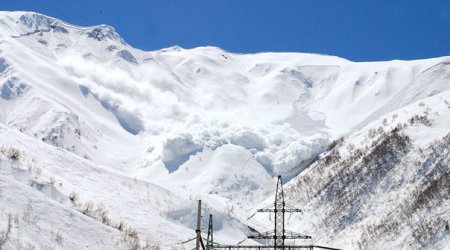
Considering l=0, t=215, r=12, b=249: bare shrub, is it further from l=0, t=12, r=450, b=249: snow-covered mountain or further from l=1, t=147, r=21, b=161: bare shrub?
→ l=1, t=147, r=21, b=161: bare shrub

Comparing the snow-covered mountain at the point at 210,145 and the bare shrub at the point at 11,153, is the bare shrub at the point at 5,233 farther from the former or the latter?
the bare shrub at the point at 11,153

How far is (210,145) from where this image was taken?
113188 mm

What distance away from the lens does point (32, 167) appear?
3086 centimetres


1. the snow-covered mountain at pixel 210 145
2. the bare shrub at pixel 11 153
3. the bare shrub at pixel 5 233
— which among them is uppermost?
the snow-covered mountain at pixel 210 145

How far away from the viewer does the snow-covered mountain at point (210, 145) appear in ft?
102

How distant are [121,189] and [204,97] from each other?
12046 cm

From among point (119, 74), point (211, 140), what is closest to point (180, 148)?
point (211, 140)

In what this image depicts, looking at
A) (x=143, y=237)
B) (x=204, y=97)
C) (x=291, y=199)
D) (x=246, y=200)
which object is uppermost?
(x=204, y=97)

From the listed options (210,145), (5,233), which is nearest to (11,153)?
(5,233)

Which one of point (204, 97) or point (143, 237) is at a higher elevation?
point (204, 97)

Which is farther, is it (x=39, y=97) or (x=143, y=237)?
(x=39, y=97)

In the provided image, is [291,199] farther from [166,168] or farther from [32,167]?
[32,167]

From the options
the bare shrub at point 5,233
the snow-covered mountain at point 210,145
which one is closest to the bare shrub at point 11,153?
the snow-covered mountain at point 210,145

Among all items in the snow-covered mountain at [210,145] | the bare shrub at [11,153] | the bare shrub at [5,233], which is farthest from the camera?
the snow-covered mountain at [210,145]
